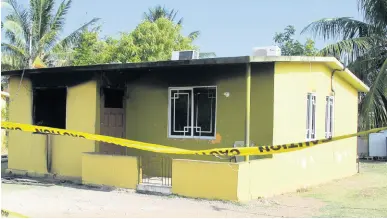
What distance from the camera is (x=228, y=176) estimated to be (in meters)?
8.42

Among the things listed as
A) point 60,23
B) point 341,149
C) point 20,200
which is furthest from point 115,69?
point 60,23

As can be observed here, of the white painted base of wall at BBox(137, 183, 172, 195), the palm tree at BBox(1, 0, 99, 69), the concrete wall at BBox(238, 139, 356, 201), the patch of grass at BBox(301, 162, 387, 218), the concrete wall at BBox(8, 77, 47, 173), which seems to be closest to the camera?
the patch of grass at BBox(301, 162, 387, 218)

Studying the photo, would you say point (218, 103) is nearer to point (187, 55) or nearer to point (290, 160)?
point (187, 55)

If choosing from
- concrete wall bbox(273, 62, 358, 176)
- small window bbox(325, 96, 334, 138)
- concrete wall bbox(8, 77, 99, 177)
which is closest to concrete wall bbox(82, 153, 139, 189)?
concrete wall bbox(8, 77, 99, 177)

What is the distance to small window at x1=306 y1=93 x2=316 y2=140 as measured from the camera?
1140 cm

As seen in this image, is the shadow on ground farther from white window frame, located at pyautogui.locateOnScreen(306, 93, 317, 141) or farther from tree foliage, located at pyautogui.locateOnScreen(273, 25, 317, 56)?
tree foliage, located at pyautogui.locateOnScreen(273, 25, 317, 56)

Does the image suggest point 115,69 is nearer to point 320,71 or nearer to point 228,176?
point 228,176

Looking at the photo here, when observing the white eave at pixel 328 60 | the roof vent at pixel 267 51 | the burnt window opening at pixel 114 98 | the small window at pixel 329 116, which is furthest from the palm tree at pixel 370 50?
the burnt window opening at pixel 114 98

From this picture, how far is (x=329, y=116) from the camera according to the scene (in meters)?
12.8

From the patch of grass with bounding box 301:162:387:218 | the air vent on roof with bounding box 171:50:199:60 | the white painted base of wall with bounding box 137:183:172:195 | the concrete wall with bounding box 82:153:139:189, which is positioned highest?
the air vent on roof with bounding box 171:50:199:60

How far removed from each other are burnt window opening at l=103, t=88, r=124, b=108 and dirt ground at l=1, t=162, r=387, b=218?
2.32m

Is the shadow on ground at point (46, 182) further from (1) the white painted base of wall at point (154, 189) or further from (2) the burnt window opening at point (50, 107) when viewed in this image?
(2) the burnt window opening at point (50, 107)

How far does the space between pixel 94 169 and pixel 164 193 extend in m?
2.05

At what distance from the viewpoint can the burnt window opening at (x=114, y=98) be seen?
11.5 metres
